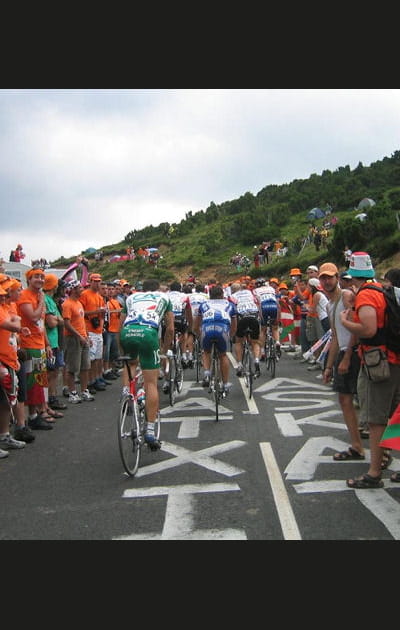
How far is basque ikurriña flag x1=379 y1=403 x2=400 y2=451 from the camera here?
5.25 meters

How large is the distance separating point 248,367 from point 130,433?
4.60 meters

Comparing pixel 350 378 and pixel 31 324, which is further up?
pixel 31 324

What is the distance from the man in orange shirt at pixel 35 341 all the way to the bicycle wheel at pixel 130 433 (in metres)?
2.49

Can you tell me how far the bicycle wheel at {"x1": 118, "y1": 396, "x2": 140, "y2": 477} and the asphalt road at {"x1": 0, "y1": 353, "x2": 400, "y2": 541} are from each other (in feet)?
0.56

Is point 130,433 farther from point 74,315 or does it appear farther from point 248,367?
point 74,315

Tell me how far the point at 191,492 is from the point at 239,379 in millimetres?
7376

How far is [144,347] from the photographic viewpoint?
6.70 meters

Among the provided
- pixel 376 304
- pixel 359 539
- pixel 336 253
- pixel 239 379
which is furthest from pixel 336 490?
pixel 336 253

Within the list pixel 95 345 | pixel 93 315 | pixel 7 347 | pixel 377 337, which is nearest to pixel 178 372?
pixel 95 345

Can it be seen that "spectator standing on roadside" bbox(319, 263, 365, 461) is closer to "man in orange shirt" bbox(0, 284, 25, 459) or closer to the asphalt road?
the asphalt road

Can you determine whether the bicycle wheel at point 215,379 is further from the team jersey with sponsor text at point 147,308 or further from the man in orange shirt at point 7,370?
the man in orange shirt at point 7,370

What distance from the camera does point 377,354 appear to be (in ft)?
18.0

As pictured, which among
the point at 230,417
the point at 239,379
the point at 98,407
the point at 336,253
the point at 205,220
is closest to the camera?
the point at 230,417

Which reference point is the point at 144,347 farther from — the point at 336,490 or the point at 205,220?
the point at 205,220
